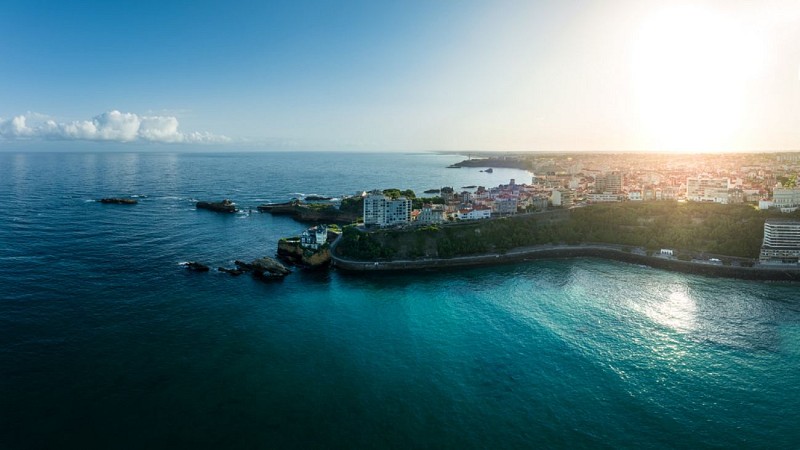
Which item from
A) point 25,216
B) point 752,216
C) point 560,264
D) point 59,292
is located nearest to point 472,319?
point 560,264

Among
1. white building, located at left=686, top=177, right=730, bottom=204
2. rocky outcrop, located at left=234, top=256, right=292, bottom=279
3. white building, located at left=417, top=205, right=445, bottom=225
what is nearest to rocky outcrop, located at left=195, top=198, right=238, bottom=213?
rocky outcrop, located at left=234, top=256, right=292, bottom=279

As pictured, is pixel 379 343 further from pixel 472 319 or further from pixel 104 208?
pixel 104 208

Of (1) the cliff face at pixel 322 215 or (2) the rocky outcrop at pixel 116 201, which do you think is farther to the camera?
(2) the rocky outcrop at pixel 116 201

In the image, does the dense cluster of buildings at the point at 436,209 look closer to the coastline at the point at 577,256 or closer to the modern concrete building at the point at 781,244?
the coastline at the point at 577,256

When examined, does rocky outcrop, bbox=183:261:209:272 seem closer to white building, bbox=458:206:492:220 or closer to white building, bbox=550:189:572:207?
white building, bbox=458:206:492:220

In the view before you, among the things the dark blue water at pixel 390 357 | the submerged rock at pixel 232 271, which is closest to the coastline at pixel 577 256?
the dark blue water at pixel 390 357

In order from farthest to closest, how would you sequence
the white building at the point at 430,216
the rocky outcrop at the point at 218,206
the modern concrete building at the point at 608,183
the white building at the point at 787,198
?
the rocky outcrop at the point at 218,206, the modern concrete building at the point at 608,183, the white building at the point at 430,216, the white building at the point at 787,198
